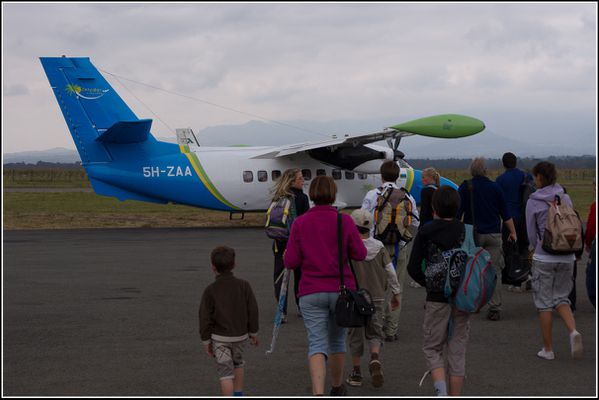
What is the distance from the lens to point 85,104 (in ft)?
73.5

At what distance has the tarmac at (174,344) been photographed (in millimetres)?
6758

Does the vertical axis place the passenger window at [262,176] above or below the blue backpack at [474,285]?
above

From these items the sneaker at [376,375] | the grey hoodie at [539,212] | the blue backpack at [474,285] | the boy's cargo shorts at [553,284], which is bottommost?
the sneaker at [376,375]

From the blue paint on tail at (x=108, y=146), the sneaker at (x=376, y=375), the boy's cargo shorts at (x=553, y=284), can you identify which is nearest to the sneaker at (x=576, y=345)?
the boy's cargo shorts at (x=553, y=284)

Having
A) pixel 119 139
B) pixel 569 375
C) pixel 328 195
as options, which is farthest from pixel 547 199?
pixel 119 139

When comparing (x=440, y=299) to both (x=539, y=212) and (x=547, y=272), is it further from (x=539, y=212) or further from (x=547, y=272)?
(x=539, y=212)

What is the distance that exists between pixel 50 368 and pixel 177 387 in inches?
55.8

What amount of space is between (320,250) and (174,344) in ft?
9.44

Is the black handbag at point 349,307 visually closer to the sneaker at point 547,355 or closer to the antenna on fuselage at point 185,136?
the sneaker at point 547,355

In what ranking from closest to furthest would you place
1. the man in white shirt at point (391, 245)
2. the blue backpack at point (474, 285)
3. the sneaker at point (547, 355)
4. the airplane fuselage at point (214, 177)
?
1. the blue backpack at point (474, 285)
2. the sneaker at point (547, 355)
3. the man in white shirt at point (391, 245)
4. the airplane fuselage at point (214, 177)

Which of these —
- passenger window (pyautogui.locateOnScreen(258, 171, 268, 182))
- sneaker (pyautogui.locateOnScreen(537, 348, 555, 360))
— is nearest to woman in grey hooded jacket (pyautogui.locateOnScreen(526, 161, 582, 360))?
sneaker (pyautogui.locateOnScreen(537, 348, 555, 360))

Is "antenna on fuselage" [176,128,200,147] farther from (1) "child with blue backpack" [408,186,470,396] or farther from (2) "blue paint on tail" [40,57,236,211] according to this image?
(1) "child with blue backpack" [408,186,470,396]

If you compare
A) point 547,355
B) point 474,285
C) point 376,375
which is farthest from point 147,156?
point 474,285

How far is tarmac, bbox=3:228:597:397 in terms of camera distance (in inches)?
266
